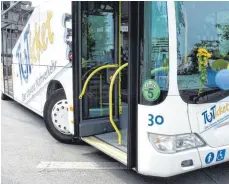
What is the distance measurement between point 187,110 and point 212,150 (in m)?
0.55

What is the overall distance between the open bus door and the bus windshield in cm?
108

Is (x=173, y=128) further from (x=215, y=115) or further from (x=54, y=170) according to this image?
→ (x=54, y=170)

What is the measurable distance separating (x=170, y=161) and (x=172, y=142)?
183 mm

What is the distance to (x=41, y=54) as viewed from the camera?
586 centimetres

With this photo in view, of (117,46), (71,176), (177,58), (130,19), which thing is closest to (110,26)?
(117,46)

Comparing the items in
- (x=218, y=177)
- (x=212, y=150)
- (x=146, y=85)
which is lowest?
(x=218, y=177)

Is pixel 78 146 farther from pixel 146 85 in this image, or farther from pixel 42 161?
pixel 146 85

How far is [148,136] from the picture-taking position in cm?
313

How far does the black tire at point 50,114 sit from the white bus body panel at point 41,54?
9.9 inches

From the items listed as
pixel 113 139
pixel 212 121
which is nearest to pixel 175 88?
pixel 212 121

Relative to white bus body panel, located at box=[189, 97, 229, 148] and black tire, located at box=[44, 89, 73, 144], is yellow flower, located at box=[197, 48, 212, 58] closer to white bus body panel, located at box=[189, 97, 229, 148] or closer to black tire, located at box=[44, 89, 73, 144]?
white bus body panel, located at box=[189, 97, 229, 148]

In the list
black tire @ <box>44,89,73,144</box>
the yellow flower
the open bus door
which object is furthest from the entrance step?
the yellow flower

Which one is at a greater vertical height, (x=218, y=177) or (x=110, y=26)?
(x=110, y=26)

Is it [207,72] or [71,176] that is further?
[71,176]
